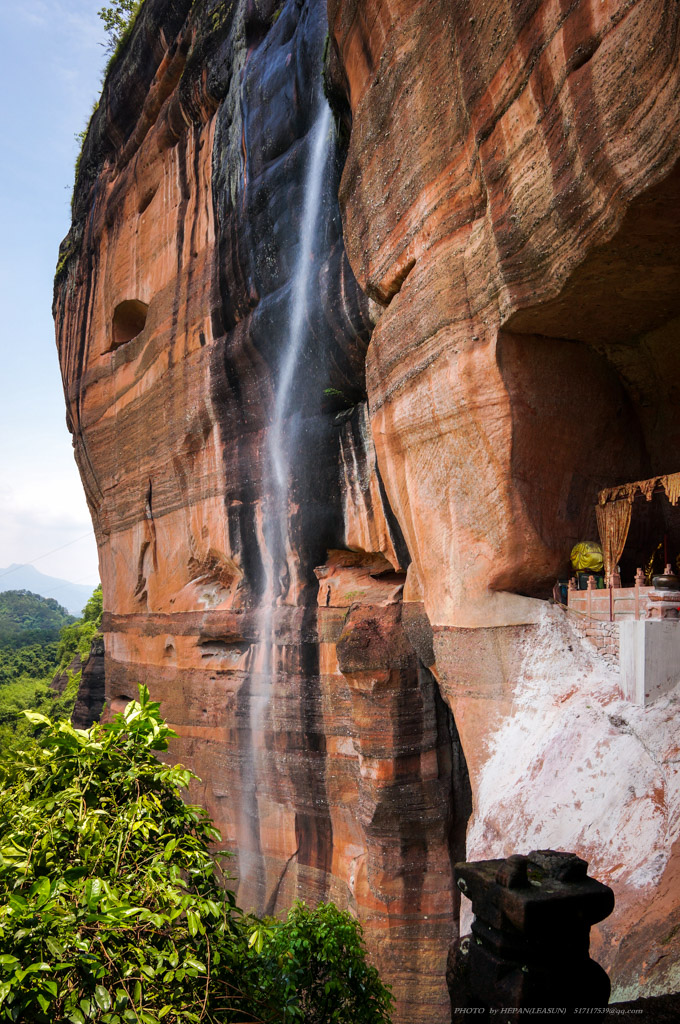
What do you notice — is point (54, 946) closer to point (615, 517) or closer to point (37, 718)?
point (37, 718)

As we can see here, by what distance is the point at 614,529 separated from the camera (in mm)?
6676

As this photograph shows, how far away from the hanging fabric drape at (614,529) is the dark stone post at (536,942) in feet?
12.2

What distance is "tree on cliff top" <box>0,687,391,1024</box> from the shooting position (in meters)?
2.79

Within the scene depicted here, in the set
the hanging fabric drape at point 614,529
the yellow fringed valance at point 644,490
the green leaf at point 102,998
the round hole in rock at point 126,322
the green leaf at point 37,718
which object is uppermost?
the round hole in rock at point 126,322

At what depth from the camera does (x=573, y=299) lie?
599cm

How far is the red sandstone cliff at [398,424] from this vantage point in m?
5.20

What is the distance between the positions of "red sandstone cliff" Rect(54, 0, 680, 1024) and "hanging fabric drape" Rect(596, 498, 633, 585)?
0.85 feet

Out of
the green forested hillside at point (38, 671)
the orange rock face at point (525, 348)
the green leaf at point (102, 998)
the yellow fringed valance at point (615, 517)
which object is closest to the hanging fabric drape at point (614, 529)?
the yellow fringed valance at point (615, 517)

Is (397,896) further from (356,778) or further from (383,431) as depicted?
(383,431)

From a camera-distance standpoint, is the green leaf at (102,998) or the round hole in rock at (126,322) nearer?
the green leaf at (102,998)

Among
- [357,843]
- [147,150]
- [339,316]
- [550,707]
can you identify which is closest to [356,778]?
[357,843]

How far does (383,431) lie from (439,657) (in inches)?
96.1

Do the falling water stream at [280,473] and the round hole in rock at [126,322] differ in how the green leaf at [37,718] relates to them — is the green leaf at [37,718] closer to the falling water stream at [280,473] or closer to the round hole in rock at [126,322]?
the falling water stream at [280,473]

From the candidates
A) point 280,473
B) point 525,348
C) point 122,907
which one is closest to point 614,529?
point 525,348
